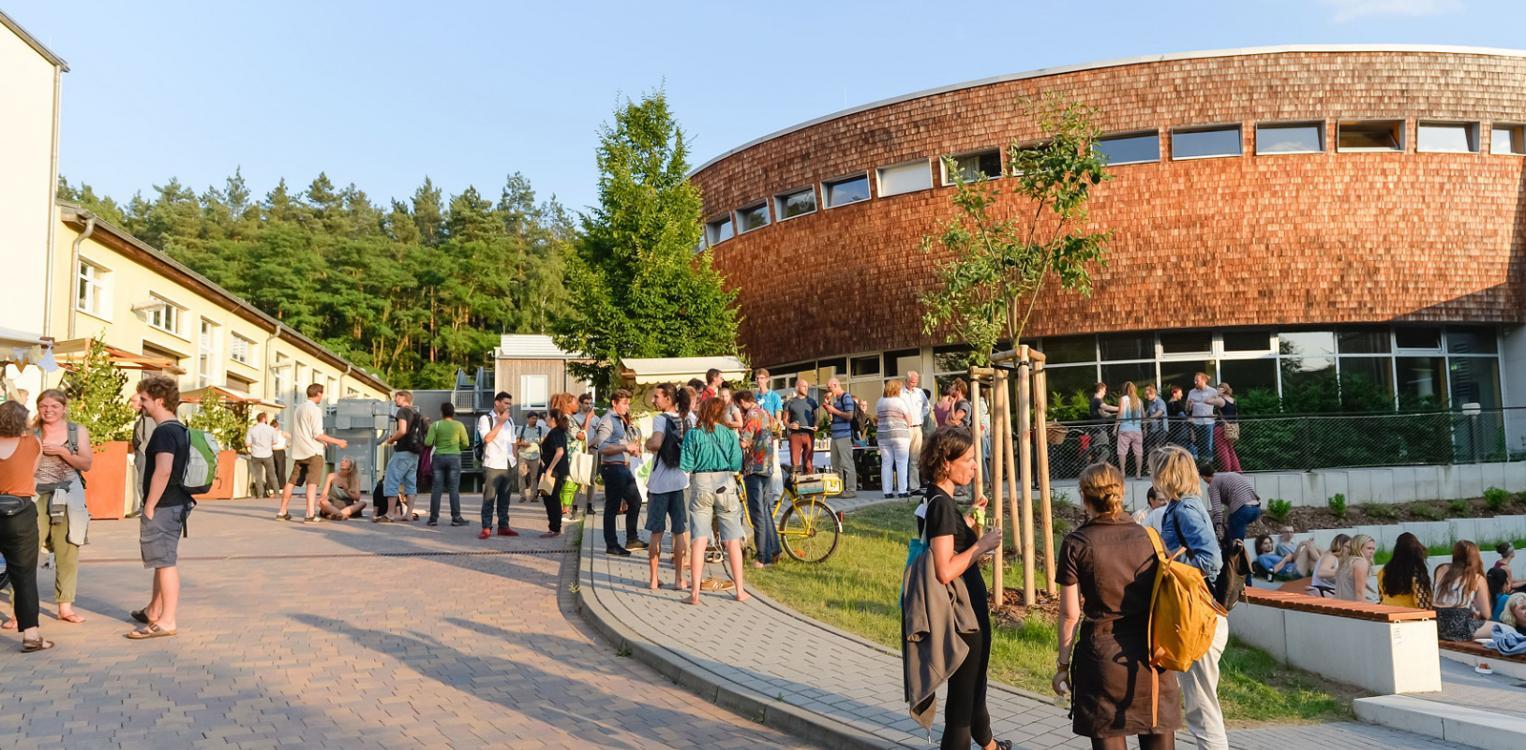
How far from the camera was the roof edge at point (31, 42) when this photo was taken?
23.0 metres

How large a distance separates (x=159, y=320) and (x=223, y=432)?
7.61m

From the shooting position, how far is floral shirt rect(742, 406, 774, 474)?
1002cm

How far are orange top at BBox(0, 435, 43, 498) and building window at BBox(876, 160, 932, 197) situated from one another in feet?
63.7

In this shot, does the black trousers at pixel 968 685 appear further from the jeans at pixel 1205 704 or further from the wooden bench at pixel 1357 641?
the wooden bench at pixel 1357 641

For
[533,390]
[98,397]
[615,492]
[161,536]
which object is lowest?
[161,536]

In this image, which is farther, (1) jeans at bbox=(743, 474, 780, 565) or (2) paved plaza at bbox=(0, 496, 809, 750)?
(1) jeans at bbox=(743, 474, 780, 565)

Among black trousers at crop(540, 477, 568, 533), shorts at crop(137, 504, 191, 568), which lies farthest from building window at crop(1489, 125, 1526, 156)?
shorts at crop(137, 504, 191, 568)

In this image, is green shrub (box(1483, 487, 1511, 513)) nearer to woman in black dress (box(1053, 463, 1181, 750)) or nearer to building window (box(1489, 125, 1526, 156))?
building window (box(1489, 125, 1526, 156))

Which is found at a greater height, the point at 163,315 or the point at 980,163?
the point at 980,163

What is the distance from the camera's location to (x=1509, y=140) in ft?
75.3

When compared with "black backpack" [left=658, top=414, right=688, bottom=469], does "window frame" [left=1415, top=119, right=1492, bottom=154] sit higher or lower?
higher

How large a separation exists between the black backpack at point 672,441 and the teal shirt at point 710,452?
412 mm

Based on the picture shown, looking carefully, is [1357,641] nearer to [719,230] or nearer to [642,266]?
[642,266]

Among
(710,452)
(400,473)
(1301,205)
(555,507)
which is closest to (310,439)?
(400,473)
